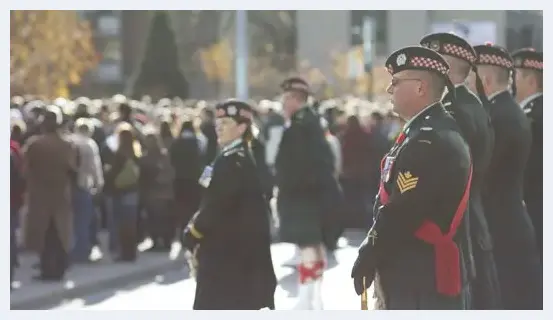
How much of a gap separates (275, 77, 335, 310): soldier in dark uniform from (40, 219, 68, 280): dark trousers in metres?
2.04

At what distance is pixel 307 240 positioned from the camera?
10.1 meters

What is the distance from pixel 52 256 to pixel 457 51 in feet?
17.7

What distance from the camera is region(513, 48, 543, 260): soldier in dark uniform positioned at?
8.09 metres

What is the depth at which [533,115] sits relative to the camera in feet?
26.7

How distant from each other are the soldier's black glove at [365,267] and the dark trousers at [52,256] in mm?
5684

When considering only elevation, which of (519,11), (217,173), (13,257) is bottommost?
(13,257)

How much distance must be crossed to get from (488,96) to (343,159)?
6.94 meters

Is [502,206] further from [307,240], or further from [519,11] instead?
[307,240]

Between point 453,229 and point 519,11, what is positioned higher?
point 519,11

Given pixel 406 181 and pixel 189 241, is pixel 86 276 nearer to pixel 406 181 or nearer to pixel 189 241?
pixel 189 241

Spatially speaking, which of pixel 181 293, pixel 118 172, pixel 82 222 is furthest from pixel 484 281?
pixel 82 222

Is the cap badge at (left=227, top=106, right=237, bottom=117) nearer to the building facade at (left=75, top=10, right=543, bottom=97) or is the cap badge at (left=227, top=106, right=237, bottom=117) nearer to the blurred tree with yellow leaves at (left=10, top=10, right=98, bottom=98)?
the building facade at (left=75, top=10, right=543, bottom=97)
